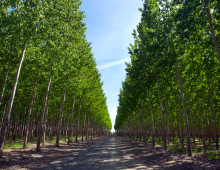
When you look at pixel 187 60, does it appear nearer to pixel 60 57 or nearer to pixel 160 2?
pixel 160 2

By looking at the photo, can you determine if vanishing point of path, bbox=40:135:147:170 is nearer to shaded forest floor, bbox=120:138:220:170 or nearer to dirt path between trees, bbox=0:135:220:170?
dirt path between trees, bbox=0:135:220:170

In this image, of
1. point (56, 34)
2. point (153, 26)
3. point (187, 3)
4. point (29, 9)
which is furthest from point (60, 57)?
point (187, 3)

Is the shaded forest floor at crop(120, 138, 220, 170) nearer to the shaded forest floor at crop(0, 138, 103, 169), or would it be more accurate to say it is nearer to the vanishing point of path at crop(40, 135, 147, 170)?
the vanishing point of path at crop(40, 135, 147, 170)

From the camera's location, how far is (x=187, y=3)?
9.62 meters

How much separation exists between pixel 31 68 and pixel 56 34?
6.13 meters

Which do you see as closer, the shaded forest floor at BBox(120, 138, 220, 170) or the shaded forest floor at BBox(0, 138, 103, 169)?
the shaded forest floor at BBox(120, 138, 220, 170)

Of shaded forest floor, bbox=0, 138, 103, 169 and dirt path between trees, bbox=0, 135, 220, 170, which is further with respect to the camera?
shaded forest floor, bbox=0, 138, 103, 169

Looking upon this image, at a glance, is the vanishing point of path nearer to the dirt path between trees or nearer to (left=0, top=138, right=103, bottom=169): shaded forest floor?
the dirt path between trees

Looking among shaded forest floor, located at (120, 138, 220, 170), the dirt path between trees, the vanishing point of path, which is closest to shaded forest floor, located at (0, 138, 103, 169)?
the dirt path between trees

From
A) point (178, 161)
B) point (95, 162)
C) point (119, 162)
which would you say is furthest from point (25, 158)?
point (178, 161)

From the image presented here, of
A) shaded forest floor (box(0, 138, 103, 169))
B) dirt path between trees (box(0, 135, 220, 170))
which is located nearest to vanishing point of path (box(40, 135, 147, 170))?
dirt path between trees (box(0, 135, 220, 170))

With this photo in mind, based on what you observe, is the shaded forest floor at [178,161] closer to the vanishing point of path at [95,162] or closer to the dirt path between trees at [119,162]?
the dirt path between trees at [119,162]

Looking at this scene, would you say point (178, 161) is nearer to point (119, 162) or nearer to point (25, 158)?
point (119, 162)

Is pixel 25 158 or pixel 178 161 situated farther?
pixel 25 158
